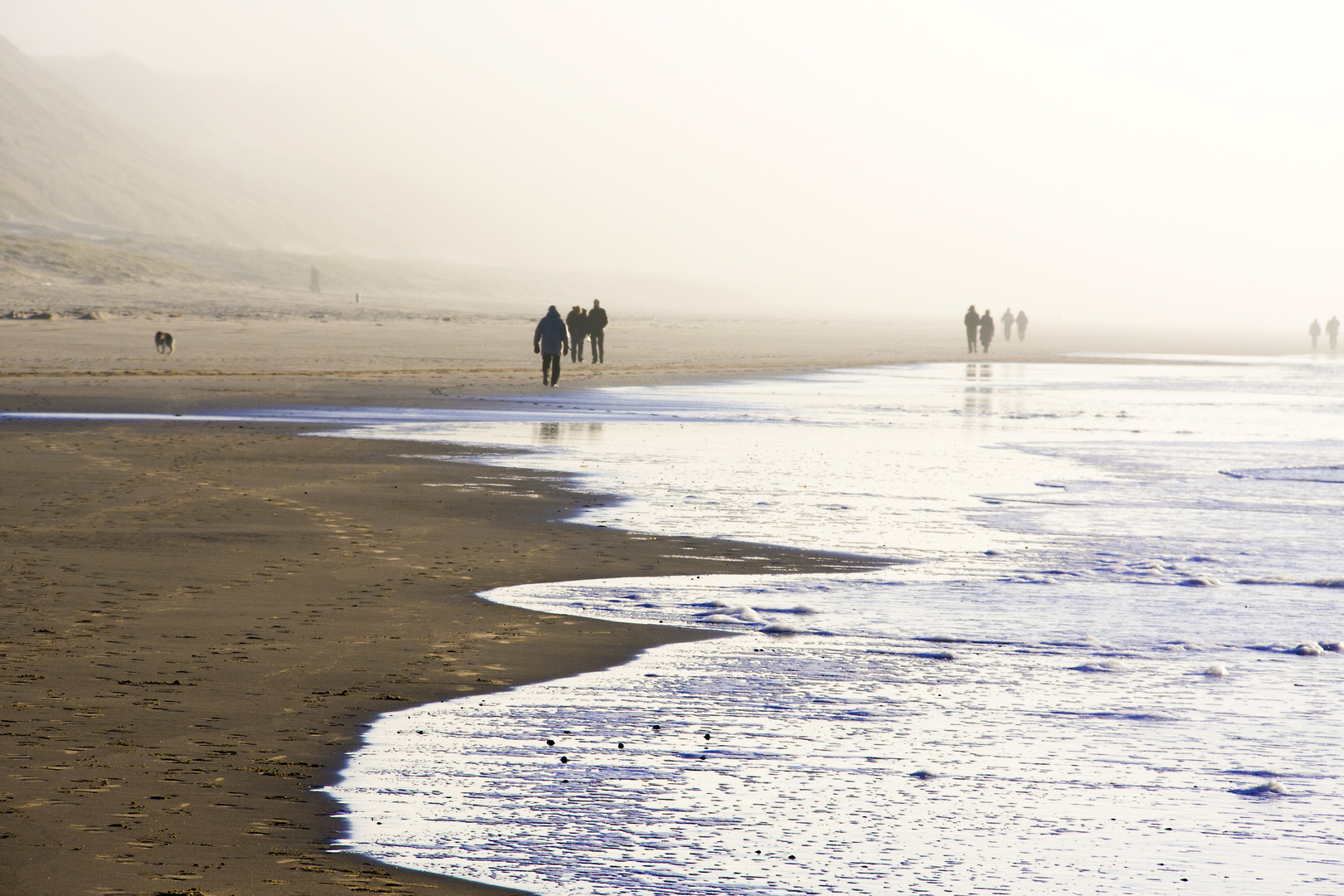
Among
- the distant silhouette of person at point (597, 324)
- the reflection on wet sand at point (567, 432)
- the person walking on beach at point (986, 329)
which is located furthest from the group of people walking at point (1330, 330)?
the reflection on wet sand at point (567, 432)

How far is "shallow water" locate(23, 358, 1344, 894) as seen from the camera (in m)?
4.28

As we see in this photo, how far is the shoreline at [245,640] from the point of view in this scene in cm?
428

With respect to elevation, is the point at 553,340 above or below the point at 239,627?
above

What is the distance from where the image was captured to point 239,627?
727cm

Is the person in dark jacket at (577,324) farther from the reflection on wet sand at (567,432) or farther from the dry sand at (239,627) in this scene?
the dry sand at (239,627)

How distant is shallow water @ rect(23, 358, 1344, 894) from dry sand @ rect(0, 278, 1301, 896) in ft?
1.05

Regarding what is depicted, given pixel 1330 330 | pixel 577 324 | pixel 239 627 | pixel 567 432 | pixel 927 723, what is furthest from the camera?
pixel 1330 330

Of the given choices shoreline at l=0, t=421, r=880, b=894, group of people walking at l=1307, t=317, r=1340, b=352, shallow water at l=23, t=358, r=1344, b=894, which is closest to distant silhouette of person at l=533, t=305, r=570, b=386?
shoreline at l=0, t=421, r=880, b=894

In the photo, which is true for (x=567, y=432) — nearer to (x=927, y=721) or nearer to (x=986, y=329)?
(x=927, y=721)

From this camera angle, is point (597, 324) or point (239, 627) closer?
point (239, 627)

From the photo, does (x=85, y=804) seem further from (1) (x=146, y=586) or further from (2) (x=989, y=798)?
(1) (x=146, y=586)

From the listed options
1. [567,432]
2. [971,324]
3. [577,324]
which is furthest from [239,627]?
[971,324]

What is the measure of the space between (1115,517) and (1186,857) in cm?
800

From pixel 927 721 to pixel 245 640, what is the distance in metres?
3.19
